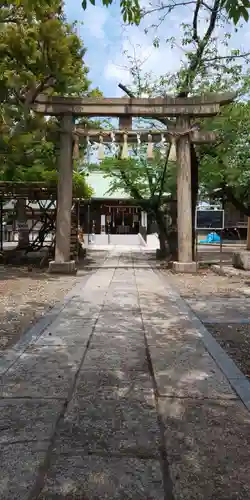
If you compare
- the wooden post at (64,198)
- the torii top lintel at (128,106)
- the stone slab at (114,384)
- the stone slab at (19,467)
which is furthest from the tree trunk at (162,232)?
the stone slab at (19,467)

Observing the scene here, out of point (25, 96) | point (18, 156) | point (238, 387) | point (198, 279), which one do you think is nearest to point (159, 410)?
point (238, 387)

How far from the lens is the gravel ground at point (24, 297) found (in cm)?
665

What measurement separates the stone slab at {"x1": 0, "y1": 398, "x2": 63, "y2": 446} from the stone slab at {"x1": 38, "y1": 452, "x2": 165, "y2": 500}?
374 mm

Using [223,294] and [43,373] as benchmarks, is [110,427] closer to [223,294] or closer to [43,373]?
[43,373]

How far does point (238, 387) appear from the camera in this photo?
4273 millimetres

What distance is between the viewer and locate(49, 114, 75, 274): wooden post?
1387 centimetres

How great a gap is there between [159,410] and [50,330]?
10.0 feet

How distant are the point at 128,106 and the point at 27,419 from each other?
11.6 metres

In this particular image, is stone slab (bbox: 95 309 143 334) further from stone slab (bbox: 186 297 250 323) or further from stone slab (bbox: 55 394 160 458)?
stone slab (bbox: 55 394 160 458)

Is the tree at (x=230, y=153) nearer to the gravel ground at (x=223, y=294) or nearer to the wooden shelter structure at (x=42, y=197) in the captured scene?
the gravel ground at (x=223, y=294)

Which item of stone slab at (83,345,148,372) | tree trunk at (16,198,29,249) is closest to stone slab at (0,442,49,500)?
stone slab at (83,345,148,372)

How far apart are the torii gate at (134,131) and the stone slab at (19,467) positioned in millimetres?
10793

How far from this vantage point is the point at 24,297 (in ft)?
31.0

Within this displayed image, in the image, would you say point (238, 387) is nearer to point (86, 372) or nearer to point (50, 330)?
point (86, 372)
